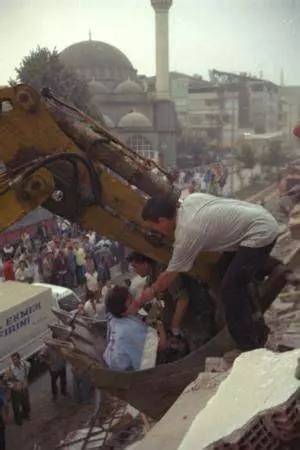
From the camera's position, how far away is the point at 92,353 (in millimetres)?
4562

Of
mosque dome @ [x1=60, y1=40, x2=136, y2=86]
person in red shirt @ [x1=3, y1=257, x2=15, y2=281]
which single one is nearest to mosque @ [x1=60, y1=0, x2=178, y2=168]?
mosque dome @ [x1=60, y1=40, x2=136, y2=86]

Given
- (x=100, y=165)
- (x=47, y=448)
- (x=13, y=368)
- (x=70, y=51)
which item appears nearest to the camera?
(x=100, y=165)

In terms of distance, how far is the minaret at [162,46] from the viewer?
4481cm

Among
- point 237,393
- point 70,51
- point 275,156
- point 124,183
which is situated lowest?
point 275,156

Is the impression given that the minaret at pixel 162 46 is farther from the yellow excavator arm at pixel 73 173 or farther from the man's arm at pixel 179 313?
the man's arm at pixel 179 313

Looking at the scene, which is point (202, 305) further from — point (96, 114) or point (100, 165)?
point (96, 114)

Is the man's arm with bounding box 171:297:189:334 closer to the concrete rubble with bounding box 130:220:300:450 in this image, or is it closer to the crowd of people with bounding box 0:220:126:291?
the concrete rubble with bounding box 130:220:300:450

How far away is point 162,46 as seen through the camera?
46031 mm

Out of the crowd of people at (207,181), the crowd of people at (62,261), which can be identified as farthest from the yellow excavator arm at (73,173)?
the crowd of people at (207,181)

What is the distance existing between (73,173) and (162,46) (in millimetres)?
43652

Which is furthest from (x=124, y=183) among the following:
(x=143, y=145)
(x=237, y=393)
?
(x=143, y=145)

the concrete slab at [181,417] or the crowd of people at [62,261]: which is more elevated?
the concrete slab at [181,417]

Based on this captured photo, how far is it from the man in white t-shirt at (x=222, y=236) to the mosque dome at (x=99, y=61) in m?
54.0

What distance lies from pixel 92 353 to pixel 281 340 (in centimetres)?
129
